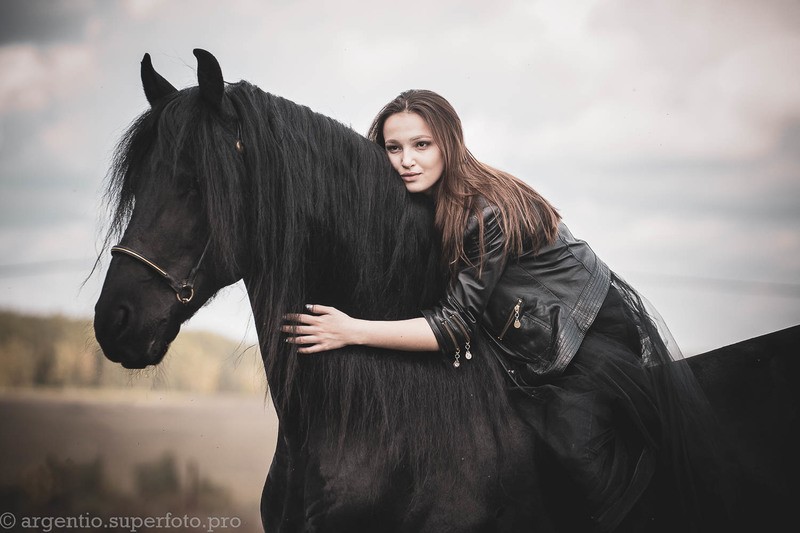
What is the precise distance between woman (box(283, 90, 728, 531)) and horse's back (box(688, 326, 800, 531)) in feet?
0.84

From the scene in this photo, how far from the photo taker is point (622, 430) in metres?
2.22

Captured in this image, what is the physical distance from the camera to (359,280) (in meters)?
2.14

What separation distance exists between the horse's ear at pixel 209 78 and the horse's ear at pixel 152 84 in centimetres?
31

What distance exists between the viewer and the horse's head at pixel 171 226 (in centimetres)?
180

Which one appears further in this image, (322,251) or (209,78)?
(322,251)

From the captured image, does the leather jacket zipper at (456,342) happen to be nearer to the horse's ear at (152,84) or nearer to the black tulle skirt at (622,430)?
the black tulle skirt at (622,430)

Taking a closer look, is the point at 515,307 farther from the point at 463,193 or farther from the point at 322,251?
the point at 322,251

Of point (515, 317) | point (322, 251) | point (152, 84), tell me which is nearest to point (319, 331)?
point (322, 251)

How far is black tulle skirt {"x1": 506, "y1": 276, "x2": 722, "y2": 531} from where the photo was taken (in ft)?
6.81

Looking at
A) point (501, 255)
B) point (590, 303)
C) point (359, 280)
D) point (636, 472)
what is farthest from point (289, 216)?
point (636, 472)

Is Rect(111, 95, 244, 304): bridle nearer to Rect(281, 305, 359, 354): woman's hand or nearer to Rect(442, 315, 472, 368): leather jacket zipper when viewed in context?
Rect(281, 305, 359, 354): woman's hand

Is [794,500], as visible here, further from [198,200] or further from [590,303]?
[198,200]

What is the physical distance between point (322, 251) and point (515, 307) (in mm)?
683

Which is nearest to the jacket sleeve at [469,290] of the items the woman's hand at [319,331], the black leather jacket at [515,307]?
the black leather jacket at [515,307]
